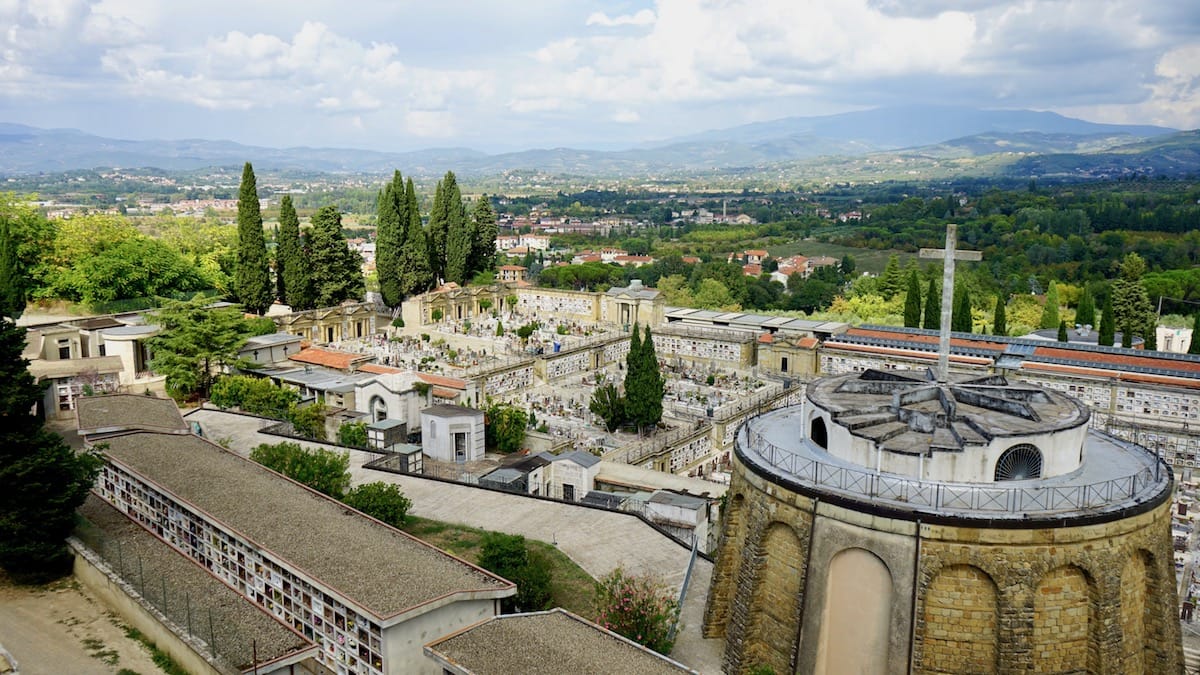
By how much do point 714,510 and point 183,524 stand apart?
1490cm

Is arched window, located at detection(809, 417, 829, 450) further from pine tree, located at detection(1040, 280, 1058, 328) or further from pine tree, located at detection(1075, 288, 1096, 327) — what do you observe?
pine tree, located at detection(1040, 280, 1058, 328)

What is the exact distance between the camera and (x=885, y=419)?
17016 millimetres

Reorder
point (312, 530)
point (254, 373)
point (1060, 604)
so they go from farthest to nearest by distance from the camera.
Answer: point (254, 373)
point (312, 530)
point (1060, 604)

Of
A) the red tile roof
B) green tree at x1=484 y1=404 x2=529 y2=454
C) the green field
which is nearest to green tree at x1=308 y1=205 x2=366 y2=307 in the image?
the red tile roof

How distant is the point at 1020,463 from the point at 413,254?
48.3 m

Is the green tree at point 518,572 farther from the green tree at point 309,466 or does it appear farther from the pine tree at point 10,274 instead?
the pine tree at point 10,274

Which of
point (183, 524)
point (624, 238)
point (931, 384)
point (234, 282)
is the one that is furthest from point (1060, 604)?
point (624, 238)

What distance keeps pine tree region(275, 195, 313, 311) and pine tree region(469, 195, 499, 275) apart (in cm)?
1646

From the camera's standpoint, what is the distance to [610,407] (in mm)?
39000

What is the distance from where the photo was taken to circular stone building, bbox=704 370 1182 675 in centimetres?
1423

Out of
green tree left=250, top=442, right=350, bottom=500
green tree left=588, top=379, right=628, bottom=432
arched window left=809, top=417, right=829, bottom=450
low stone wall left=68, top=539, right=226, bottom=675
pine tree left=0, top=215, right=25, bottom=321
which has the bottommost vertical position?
green tree left=588, top=379, right=628, bottom=432

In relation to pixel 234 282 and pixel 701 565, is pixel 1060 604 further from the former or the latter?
pixel 234 282

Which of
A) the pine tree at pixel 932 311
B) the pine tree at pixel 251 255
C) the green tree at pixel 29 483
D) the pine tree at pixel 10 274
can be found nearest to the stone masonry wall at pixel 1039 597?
the green tree at pixel 29 483

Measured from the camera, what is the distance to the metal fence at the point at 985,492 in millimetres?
14555
